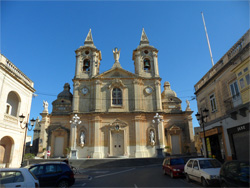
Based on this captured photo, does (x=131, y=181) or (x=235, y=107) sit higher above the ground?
(x=235, y=107)

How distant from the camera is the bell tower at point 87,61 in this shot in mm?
31266

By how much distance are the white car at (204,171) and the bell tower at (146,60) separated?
22501 millimetres

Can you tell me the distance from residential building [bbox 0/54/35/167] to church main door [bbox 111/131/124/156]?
518 inches

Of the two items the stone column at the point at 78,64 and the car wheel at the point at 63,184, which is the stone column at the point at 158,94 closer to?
the stone column at the point at 78,64

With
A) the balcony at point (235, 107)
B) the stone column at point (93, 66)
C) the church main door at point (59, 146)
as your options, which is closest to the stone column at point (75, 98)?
the stone column at point (93, 66)

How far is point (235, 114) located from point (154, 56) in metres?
21.8

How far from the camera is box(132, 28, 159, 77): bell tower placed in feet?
104

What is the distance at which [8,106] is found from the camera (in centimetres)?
1638

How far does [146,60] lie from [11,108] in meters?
22.9

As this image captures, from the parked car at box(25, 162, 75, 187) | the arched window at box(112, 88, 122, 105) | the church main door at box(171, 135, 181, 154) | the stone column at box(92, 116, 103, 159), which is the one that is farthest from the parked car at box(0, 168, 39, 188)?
the church main door at box(171, 135, 181, 154)

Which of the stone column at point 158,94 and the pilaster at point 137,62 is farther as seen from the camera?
the pilaster at point 137,62

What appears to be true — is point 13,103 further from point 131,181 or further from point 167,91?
point 167,91

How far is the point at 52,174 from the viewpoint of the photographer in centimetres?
854

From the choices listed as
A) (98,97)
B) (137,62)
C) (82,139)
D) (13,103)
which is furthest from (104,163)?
(137,62)
